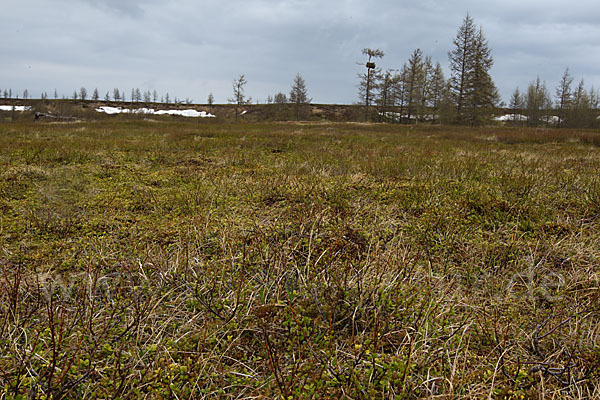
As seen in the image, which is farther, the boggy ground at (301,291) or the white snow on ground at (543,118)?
the white snow on ground at (543,118)

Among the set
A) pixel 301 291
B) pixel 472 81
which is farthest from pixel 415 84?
pixel 301 291

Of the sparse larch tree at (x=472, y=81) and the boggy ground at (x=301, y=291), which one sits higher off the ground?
the sparse larch tree at (x=472, y=81)

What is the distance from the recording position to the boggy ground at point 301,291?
160 centimetres

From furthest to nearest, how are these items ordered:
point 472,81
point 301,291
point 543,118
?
point 543,118 → point 472,81 → point 301,291

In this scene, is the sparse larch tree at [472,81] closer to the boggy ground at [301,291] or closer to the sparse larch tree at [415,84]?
the sparse larch tree at [415,84]

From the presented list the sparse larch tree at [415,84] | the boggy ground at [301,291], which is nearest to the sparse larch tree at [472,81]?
A: the sparse larch tree at [415,84]

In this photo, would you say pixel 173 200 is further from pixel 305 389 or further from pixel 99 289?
pixel 305 389

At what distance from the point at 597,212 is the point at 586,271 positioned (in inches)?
76.3

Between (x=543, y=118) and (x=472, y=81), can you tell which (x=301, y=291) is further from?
(x=543, y=118)

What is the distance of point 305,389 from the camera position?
5.08ft

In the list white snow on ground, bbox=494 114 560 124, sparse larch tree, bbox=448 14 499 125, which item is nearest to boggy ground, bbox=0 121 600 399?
sparse larch tree, bbox=448 14 499 125

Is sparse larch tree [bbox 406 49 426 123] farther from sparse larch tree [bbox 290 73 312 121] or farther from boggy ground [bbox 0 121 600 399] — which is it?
boggy ground [bbox 0 121 600 399]

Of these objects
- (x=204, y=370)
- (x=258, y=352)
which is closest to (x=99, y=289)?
(x=204, y=370)

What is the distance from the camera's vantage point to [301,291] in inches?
89.8
